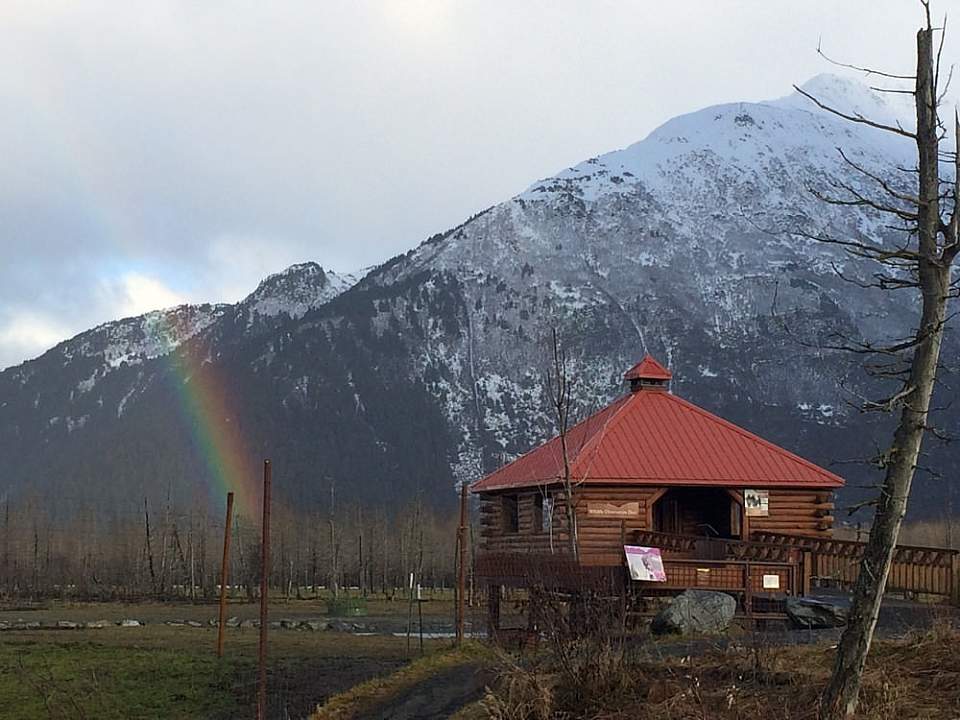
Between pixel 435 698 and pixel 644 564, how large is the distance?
23.4 ft

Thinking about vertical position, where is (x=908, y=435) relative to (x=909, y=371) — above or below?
below

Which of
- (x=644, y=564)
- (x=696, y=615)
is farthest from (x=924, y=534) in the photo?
(x=696, y=615)

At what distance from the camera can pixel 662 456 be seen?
2845 centimetres

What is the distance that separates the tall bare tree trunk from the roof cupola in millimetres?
23774

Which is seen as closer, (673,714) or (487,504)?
(673,714)

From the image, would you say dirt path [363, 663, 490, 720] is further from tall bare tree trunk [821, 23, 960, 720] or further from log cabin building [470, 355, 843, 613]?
log cabin building [470, 355, 843, 613]

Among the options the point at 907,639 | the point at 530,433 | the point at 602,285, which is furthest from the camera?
the point at 602,285

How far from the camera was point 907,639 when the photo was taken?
37.6ft

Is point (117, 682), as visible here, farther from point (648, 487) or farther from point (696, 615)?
point (648, 487)

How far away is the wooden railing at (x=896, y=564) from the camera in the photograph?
23.2 m

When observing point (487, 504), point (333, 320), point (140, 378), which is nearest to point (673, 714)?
point (487, 504)

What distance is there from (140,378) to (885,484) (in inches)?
7143

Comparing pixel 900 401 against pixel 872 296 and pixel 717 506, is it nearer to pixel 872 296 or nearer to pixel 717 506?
pixel 717 506

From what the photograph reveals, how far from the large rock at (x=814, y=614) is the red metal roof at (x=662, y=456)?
6.72 metres
